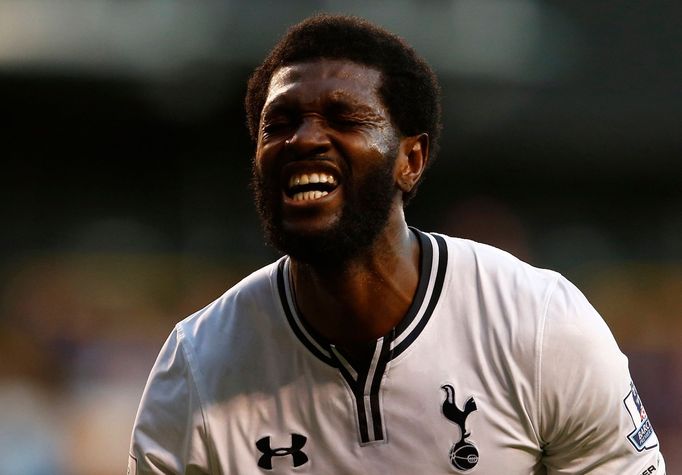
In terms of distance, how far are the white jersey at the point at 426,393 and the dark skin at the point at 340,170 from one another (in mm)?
58

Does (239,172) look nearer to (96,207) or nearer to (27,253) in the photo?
(96,207)

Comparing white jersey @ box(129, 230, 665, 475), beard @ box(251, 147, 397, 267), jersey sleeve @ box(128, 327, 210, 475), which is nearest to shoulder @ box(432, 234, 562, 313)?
white jersey @ box(129, 230, 665, 475)

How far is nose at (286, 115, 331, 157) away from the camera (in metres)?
2.98

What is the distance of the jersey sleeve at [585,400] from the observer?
117 inches

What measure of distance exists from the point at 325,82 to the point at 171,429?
1032 millimetres

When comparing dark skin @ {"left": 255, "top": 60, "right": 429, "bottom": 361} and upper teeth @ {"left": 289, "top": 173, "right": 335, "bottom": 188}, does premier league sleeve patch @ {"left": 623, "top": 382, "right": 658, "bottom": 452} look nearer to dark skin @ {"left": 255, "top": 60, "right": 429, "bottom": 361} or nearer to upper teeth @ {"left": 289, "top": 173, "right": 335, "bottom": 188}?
dark skin @ {"left": 255, "top": 60, "right": 429, "bottom": 361}

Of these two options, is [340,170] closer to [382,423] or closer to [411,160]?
[411,160]

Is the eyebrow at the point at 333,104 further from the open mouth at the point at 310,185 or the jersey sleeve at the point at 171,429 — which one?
the jersey sleeve at the point at 171,429

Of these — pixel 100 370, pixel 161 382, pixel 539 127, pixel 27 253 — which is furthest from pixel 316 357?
pixel 539 127

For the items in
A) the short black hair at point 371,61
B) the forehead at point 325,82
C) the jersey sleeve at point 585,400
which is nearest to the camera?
the jersey sleeve at point 585,400

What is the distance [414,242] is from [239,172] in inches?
283

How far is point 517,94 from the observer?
10.3 m

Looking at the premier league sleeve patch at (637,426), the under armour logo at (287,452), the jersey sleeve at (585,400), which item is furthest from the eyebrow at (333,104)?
the premier league sleeve patch at (637,426)

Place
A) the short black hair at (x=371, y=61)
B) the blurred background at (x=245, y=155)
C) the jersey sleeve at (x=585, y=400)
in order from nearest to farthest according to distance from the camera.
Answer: the jersey sleeve at (x=585, y=400) → the short black hair at (x=371, y=61) → the blurred background at (x=245, y=155)
